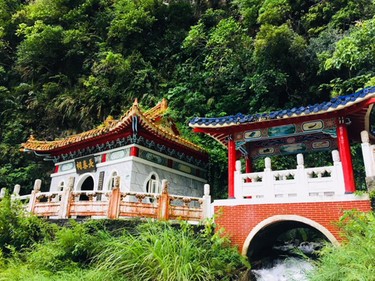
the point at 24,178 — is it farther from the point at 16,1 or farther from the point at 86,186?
the point at 16,1

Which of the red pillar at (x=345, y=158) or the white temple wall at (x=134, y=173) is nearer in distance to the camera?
the red pillar at (x=345, y=158)

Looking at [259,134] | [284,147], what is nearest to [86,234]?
[259,134]

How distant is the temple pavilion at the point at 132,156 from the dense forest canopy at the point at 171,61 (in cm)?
139

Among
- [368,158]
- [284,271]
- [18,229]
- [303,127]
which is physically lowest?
[284,271]

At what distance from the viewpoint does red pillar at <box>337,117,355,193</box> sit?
7381 millimetres

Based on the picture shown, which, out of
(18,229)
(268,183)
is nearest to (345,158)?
(268,183)

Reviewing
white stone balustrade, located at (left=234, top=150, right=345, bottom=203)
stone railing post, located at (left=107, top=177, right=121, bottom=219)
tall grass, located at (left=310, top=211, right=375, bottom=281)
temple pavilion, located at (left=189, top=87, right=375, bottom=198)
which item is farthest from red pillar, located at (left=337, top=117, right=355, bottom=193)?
stone railing post, located at (left=107, top=177, right=121, bottom=219)

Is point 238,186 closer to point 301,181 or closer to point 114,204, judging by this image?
point 301,181

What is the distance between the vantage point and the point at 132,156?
37.4 ft


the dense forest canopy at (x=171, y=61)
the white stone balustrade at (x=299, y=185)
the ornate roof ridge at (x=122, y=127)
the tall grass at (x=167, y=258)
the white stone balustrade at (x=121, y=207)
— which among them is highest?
the dense forest canopy at (x=171, y=61)

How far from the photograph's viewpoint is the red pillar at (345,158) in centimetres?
738

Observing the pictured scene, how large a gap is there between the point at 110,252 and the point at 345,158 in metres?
5.64

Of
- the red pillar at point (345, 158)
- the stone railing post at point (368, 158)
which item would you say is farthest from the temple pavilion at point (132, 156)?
the stone railing post at point (368, 158)

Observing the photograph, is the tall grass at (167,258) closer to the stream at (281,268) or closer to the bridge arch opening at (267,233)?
the bridge arch opening at (267,233)
